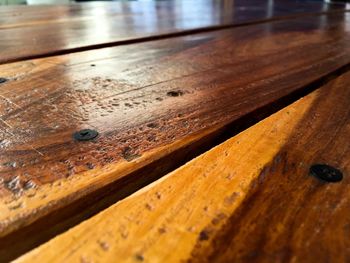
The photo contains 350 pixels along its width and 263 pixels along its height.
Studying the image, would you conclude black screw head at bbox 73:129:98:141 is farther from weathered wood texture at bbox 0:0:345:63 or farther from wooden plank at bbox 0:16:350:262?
weathered wood texture at bbox 0:0:345:63

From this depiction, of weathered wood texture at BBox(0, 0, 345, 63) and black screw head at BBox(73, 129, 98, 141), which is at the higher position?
black screw head at BBox(73, 129, 98, 141)

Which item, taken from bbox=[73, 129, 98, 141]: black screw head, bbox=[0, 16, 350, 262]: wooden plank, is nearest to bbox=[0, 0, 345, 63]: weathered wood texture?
bbox=[0, 16, 350, 262]: wooden plank

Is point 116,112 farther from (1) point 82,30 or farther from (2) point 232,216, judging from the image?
(1) point 82,30

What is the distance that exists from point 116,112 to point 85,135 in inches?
2.1

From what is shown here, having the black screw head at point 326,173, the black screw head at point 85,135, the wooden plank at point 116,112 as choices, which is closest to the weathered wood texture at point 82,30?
the wooden plank at point 116,112

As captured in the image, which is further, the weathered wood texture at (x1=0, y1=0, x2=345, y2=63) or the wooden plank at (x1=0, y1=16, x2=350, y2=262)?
the weathered wood texture at (x1=0, y1=0, x2=345, y2=63)

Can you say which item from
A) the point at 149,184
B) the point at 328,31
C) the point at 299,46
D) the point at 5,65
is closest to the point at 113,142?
the point at 149,184

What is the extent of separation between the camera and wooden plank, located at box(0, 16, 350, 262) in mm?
205

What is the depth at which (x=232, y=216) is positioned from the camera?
192mm

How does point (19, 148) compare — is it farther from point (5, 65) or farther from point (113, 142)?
point (5, 65)

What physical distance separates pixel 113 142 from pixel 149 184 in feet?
0.17

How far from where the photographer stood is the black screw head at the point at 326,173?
0.23 metres

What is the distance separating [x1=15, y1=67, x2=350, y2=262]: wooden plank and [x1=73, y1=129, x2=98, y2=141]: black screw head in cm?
7

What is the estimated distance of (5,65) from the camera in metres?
→ 0.48
